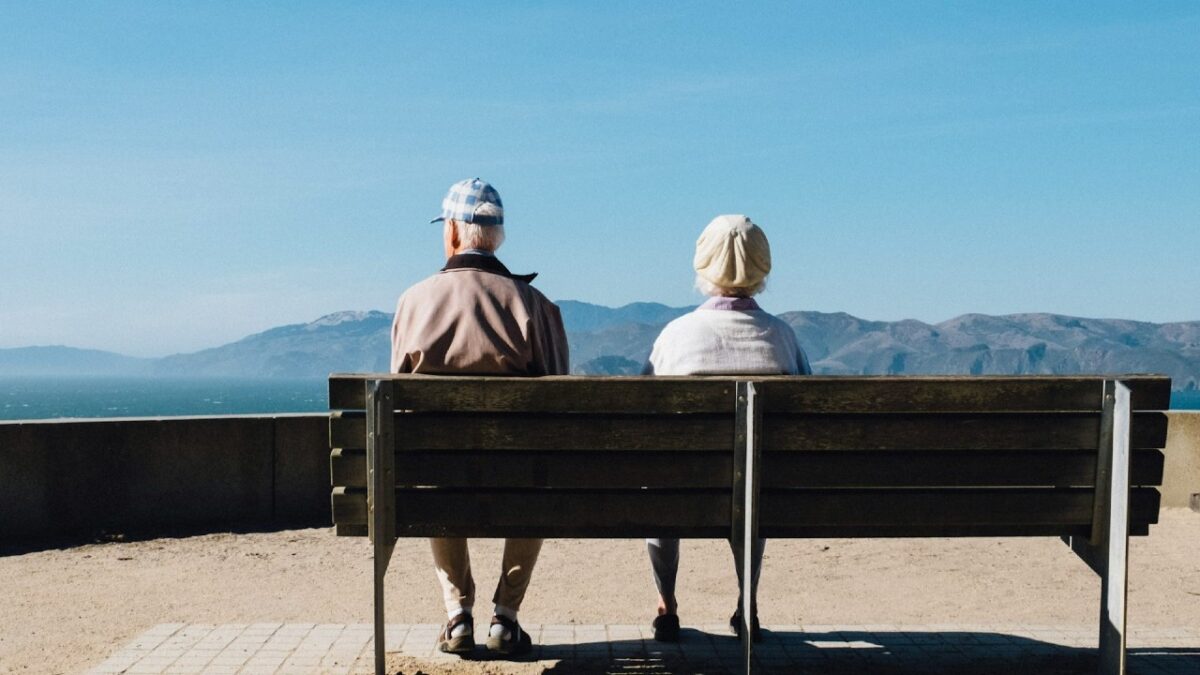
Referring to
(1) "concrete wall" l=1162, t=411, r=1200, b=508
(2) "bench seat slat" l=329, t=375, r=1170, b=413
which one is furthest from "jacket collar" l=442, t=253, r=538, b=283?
(1) "concrete wall" l=1162, t=411, r=1200, b=508

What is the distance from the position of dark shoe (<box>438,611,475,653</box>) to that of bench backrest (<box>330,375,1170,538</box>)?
758 mm

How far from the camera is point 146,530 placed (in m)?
8.14

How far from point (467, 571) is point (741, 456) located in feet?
4.47

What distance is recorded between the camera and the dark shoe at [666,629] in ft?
15.7

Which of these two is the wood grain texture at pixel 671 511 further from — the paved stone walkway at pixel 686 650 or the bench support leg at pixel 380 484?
the paved stone walkway at pixel 686 650

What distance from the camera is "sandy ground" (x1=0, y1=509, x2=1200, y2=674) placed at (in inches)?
228

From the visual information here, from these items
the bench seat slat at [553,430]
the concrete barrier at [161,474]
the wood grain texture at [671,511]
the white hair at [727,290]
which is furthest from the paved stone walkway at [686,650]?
the concrete barrier at [161,474]

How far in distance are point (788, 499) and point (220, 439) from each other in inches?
217

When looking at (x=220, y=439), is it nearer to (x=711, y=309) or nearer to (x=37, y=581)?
(x=37, y=581)

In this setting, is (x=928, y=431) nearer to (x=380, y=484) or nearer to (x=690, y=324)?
(x=690, y=324)

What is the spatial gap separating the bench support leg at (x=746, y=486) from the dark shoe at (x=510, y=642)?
1039 mm

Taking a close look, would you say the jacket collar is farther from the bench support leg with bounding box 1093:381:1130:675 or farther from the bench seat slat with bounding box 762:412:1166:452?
the bench support leg with bounding box 1093:381:1130:675

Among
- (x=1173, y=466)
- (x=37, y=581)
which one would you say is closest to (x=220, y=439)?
(x=37, y=581)

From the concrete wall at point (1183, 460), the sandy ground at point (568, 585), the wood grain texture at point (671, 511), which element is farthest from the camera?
the concrete wall at point (1183, 460)
